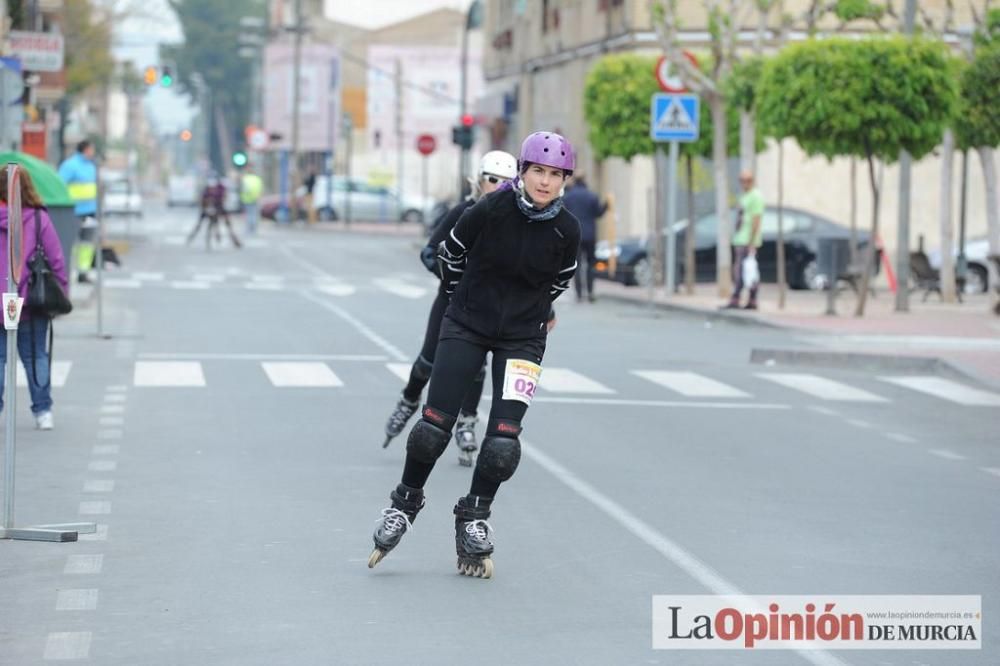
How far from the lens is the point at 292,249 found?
50.5 meters

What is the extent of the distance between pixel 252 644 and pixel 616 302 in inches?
979

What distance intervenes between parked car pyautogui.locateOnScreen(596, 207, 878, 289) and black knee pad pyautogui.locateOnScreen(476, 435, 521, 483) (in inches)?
1036

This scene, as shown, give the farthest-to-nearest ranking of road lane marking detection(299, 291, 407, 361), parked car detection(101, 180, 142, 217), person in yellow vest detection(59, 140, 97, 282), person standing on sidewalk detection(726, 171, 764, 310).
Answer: parked car detection(101, 180, 142, 217) < person in yellow vest detection(59, 140, 97, 282) < person standing on sidewalk detection(726, 171, 764, 310) < road lane marking detection(299, 291, 407, 361)

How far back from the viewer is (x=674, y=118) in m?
29.9

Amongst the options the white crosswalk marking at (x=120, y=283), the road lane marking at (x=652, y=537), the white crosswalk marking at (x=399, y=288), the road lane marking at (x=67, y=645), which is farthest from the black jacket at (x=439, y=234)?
the white crosswalk marking at (x=120, y=283)

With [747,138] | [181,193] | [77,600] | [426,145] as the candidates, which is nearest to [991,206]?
[747,138]

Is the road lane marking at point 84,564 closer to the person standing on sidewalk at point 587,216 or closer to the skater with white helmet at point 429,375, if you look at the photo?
the skater with white helmet at point 429,375

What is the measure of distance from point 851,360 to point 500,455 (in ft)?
41.0

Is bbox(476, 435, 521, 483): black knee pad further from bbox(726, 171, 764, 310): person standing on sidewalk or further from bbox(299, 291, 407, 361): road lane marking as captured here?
bbox(726, 171, 764, 310): person standing on sidewalk

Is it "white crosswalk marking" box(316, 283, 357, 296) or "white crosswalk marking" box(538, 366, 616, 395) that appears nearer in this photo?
"white crosswalk marking" box(538, 366, 616, 395)

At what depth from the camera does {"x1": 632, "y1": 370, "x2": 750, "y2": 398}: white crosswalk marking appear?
56.0ft

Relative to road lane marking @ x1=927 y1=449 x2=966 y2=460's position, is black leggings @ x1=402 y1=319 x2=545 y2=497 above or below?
above

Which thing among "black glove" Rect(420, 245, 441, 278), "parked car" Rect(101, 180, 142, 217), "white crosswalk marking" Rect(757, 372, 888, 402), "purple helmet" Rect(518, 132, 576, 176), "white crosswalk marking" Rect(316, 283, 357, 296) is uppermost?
"parked car" Rect(101, 180, 142, 217)

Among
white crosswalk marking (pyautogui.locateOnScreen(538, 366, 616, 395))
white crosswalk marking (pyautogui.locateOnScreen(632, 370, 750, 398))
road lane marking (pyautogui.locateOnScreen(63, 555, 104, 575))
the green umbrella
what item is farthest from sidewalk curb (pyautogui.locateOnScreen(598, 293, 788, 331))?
road lane marking (pyautogui.locateOnScreen(63, 555, 104, 575))
